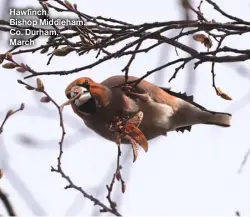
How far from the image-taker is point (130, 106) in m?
3.19

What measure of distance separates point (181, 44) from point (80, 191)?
84 cm

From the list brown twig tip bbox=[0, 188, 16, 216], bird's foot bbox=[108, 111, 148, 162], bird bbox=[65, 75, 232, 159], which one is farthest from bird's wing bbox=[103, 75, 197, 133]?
brown twig tip bbox=[0, 188, 16, 216]

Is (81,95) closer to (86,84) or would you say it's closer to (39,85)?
(86,84)

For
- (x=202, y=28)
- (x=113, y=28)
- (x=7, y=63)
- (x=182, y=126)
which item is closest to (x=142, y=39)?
(x=202, y=28)

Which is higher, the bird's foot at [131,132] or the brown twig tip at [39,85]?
the brown twig tip at [39,85]

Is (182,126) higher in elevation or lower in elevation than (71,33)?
lower

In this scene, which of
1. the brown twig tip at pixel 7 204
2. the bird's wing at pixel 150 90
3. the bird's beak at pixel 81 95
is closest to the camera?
the brown twig tip at pixel 7 204

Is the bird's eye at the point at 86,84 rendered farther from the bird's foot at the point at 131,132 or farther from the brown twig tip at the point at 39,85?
the brown twig tip at the point at 39,85

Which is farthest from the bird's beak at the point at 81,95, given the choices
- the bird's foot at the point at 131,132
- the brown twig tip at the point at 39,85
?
the brown twig tip at the point at 39,85

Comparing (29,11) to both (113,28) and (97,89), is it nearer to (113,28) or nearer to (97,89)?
(113,28)

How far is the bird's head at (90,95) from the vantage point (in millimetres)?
3129

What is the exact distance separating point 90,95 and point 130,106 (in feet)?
0.80

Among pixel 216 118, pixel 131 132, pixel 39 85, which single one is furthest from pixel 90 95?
pixel 39 85

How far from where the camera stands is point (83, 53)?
7.27 ft
